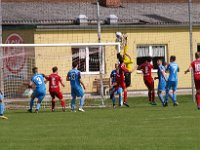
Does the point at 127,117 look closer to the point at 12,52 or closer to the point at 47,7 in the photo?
the point at 12,52

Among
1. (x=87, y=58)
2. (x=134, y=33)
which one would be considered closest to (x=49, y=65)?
(x=87, y=58)

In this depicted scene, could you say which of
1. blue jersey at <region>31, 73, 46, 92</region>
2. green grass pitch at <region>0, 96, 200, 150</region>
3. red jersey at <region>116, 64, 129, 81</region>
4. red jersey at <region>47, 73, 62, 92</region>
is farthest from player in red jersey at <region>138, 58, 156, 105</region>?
green grass pitch at <region>0, 96, 200, 150</region>

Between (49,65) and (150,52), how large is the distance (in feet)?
33.0

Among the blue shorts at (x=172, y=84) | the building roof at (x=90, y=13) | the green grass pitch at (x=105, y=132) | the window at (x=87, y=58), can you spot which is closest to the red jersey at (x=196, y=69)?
the green grass pitch at (x=105, y=132)

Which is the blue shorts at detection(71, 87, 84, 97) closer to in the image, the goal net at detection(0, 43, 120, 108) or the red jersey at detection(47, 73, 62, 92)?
the red jersey at detection(47, 73, 62, 92)

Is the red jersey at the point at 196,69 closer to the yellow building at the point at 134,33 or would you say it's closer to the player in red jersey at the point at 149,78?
the player in red jersey at the point at 149,78

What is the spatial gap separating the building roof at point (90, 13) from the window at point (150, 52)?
1377mm

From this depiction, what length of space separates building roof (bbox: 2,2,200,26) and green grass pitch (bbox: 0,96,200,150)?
2022 cm

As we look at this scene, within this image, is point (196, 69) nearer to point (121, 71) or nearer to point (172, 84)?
point (121, 71)

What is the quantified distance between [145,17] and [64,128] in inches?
1115

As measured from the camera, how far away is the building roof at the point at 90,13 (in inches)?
1773

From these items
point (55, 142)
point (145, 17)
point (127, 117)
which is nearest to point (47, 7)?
point (145, 17)

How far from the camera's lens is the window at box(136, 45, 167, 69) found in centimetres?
4578

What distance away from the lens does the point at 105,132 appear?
1859cm
